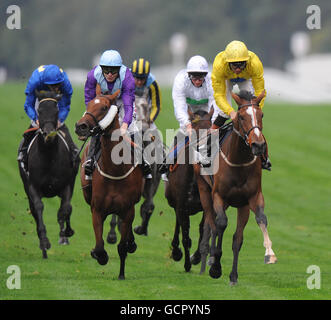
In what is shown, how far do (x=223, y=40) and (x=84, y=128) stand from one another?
204 ft

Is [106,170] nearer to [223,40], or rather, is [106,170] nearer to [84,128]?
[84,128]

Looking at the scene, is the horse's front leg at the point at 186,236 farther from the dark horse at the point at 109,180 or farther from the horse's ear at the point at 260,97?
the horse's ear at the point at 260,97

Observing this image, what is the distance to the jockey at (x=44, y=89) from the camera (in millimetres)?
13336

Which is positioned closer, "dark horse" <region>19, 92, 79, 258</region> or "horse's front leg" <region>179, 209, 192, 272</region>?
"horse's front leg" <region>179, 209, 192, 272</region>

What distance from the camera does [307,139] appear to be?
29.5 metres

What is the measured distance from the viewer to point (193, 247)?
16.0 meters

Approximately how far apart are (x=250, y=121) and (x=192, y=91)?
2881 millimetres

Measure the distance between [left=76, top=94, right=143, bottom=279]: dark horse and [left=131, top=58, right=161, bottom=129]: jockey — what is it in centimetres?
402

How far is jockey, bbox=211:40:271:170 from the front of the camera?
1109 centimetres

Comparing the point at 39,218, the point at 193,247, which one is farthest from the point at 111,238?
the point at 39,218

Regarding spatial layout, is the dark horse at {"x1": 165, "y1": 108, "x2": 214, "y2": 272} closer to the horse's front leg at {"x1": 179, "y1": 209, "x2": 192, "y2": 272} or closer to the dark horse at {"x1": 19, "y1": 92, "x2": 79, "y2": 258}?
the horse's front leg at {"x1": 179, "y1": 209, "x2": 192, "y2": 272}

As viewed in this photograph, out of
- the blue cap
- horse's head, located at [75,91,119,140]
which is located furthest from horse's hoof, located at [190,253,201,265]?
the blue cap

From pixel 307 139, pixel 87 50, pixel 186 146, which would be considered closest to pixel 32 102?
pixel 186 146

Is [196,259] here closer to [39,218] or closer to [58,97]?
[39,218]
